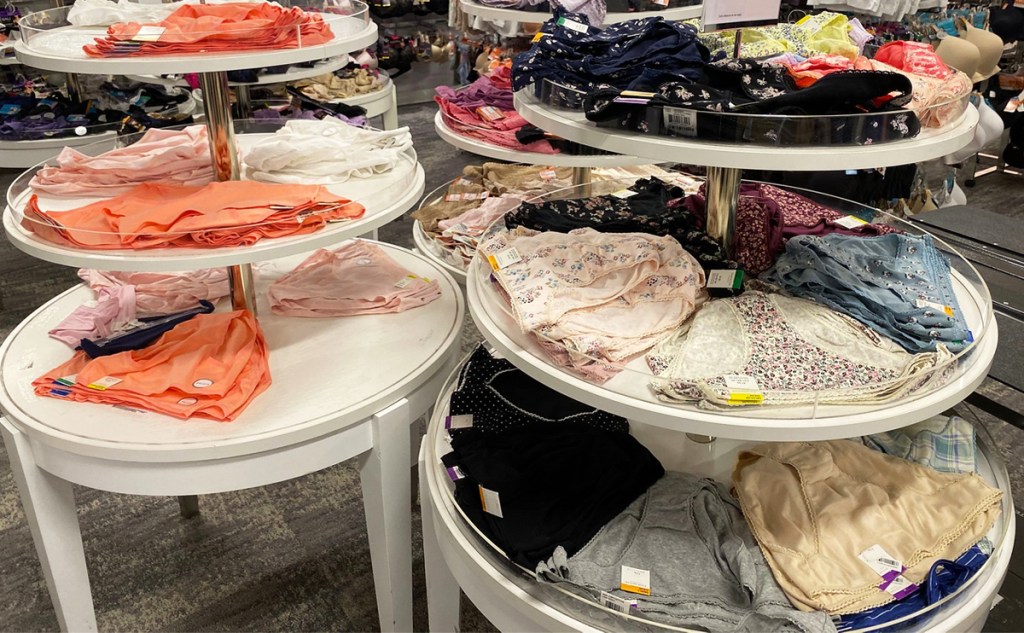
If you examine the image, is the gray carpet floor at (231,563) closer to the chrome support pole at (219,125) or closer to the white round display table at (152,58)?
the chrome support pole at (219,125)

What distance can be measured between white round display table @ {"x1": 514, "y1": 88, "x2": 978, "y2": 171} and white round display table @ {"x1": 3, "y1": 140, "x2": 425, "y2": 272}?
0.56 meters

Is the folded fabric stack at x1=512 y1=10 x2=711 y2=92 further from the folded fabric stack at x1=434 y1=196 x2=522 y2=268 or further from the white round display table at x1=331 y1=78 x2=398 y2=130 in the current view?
the white round display table at x1=331 y1=78 x2=398 y2=130

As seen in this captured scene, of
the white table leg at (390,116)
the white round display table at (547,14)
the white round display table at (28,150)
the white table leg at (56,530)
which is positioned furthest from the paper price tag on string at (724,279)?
the white table leg at (390,116)

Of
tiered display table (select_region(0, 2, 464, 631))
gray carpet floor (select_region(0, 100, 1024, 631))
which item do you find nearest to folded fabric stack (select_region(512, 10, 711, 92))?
tiered display table (select_region(0, 2, 464, 631))

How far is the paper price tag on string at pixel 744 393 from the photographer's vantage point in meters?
1.11

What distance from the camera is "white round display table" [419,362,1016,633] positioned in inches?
45.6

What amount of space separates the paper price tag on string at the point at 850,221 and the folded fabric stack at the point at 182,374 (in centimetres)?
130

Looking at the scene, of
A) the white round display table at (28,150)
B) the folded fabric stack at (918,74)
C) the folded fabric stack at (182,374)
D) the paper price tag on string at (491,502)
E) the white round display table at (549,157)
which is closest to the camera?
the folded fabric stack at (918,74)

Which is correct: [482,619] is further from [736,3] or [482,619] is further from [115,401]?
[736,3]

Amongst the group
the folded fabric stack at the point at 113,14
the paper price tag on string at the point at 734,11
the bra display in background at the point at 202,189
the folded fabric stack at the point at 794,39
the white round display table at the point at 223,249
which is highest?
the paper price tag on string at the point at 734,11

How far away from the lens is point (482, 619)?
6.49 ft

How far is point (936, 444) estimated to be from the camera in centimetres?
147

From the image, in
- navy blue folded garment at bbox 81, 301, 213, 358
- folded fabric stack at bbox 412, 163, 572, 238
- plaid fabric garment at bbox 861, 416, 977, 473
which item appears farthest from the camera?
folded fabric stack at bbox 412, 163, 572, 238

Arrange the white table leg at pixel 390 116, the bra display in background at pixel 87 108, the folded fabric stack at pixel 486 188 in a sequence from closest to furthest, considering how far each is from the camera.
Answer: the folded fabric stack at pixel 486 188 < the bra display in background at pixel 87 108 < the white table leg at pixel 390 116
